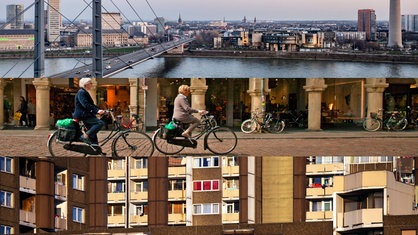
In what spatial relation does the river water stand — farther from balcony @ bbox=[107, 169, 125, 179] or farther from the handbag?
balcony @ bbox=[107, 169, 125, 179]

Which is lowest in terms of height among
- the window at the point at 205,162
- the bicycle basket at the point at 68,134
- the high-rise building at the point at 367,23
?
the window at the point at 205,162

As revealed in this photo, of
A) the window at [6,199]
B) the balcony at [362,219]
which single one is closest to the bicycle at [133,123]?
the window at [6,199]

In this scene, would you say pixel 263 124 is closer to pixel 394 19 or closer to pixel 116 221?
pixel 116 221

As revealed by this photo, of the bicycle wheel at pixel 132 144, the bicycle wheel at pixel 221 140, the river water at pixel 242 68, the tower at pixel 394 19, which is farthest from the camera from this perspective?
the tower at pixel 394 19

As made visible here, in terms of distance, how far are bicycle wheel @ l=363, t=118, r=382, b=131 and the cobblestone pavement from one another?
0.05 meters

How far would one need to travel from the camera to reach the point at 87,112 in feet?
25.3

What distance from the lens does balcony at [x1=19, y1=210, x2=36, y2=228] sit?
539 cm

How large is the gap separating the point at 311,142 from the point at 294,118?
1.10 ft

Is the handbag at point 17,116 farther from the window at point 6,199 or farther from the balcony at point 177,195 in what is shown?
the balcony at point 177,195

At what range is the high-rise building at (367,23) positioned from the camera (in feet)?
40.1

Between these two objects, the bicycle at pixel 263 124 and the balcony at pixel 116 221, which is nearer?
the balcony at pixel 116 221

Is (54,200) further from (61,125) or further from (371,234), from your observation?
(61,125)

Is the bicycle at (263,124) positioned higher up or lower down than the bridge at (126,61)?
lower down

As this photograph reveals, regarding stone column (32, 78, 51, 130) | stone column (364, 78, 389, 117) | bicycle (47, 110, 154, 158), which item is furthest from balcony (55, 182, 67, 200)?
stone column (364, 78, 389, 117)
